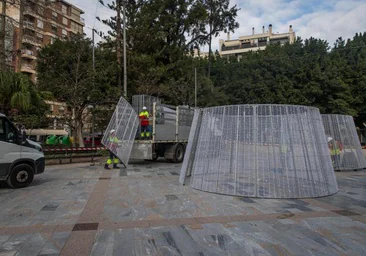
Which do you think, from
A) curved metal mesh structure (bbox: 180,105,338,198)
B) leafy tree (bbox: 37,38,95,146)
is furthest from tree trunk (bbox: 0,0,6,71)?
curved metal mesh structure (bbox: 180,105,338,198)

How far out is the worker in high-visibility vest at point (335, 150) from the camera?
1312 cm

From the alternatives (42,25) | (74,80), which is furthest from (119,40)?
(42,25)

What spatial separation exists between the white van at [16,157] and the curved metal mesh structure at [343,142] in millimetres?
11165

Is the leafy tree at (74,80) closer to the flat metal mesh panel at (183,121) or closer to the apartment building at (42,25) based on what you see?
the apartment building at (42,25)

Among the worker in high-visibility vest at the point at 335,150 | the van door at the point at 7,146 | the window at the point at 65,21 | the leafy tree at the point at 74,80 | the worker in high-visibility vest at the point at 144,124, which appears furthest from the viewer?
the window at the point at 65,21

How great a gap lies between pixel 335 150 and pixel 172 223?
33.3ft

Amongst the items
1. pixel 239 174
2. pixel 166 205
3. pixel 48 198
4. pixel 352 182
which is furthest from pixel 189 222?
pixel 352 182

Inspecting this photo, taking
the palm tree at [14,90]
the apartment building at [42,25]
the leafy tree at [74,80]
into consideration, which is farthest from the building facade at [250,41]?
the palm tree at [14,90]

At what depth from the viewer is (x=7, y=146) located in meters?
9.36

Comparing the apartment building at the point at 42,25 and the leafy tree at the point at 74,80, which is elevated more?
the apartment building at the point at 42,25

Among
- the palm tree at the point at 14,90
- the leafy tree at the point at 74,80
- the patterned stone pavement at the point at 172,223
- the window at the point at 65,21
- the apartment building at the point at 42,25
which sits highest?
the window at the point at 65,21

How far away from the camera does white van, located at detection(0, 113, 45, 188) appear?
367 inches

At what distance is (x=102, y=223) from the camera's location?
591 cm

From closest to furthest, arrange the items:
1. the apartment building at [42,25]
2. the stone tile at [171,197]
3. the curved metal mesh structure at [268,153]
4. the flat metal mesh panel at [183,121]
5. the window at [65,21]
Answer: the curved metal mesh structure at [268,153], the stone tile at [171,197], the apartment building at [42,25], the flat metal mesh panel at [183,121], the window at [65,21]
